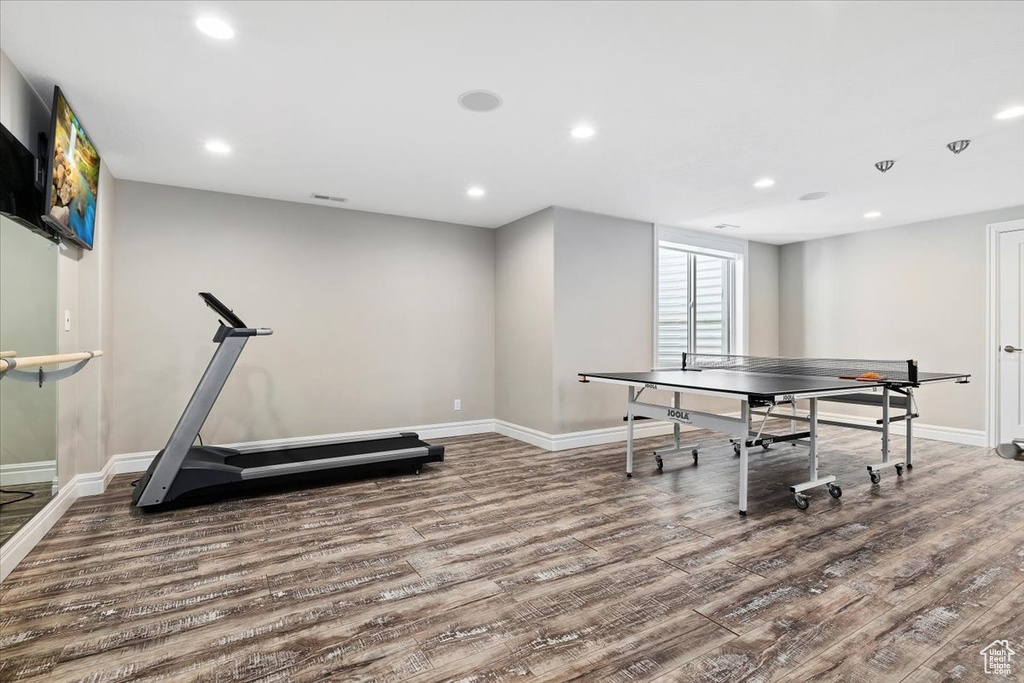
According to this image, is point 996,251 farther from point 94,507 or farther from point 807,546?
point 94,507

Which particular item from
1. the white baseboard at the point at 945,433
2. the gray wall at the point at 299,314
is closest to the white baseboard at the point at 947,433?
the white baseboard at the point at 945,433

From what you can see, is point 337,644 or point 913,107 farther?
point 913,107

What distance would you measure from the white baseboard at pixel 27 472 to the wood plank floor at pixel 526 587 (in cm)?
34

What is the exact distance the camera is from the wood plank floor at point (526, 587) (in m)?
1.69

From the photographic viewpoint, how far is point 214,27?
2.10 m

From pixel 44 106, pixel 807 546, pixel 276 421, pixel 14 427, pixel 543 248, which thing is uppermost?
pixel 44 106

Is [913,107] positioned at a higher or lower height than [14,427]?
higher

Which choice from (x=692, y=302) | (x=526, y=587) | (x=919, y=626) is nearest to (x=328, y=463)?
(x=526, y=587)

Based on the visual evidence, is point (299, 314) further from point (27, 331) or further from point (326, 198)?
point (27, 331)

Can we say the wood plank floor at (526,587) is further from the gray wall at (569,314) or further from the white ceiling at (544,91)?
the white ceiling at (544,91)

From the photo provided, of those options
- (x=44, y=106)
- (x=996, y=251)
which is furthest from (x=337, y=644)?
(x=996, y=251)

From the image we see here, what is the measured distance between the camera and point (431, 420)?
18.1 feet

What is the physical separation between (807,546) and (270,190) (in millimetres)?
4839

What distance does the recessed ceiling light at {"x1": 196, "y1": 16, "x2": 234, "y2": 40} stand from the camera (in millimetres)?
2057
